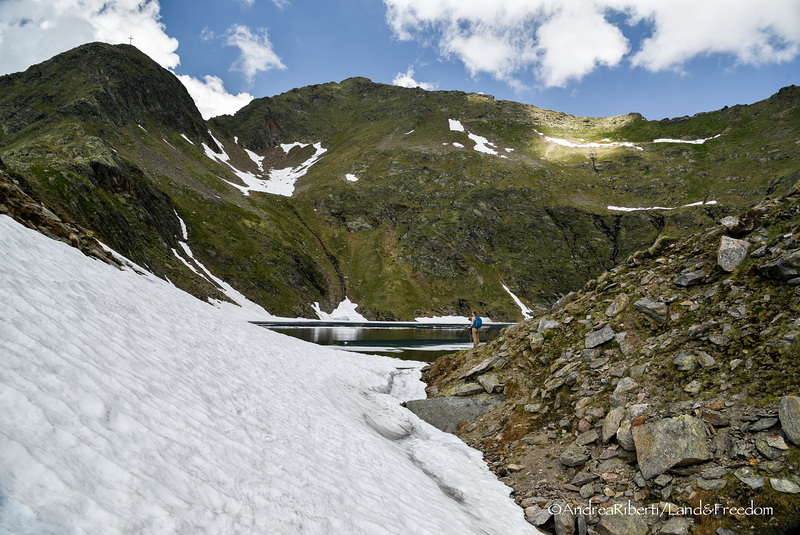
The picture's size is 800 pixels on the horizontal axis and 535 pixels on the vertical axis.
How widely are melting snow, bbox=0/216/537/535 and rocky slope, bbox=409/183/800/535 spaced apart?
6.06ft

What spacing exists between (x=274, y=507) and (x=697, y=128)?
233m

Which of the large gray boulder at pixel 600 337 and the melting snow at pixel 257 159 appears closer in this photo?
the large gray boulder at pixel 600 337

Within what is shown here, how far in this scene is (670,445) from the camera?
28.8 feet

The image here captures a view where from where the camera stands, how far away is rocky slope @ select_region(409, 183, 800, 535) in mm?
7762

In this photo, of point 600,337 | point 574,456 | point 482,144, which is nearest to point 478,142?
point 482,144

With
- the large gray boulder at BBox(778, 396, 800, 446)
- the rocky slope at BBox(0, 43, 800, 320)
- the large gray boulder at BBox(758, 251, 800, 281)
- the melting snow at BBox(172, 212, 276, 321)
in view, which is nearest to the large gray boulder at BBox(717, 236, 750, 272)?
the large gray boulder at BBox(758, 251, 800, 281)

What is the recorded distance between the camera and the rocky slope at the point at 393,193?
91.5 metres

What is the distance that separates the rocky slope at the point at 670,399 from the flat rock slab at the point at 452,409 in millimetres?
98

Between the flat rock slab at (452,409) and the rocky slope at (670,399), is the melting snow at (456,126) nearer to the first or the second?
the rocky slope at (670,399)

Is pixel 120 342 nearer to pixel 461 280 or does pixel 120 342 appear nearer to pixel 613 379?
pixel 613 379

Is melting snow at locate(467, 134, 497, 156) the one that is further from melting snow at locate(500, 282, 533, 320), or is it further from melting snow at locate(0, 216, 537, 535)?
melting snow at locate(0, 216, 537, 535)

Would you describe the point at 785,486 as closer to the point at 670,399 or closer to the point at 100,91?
the point at 670,399

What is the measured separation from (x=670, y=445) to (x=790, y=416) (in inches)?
95.9

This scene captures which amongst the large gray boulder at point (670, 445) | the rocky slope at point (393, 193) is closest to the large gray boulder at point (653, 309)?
the large gray boulder at point (670, 445)
